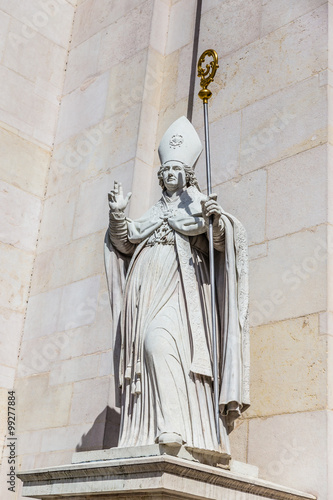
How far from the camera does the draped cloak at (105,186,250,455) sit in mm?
4719

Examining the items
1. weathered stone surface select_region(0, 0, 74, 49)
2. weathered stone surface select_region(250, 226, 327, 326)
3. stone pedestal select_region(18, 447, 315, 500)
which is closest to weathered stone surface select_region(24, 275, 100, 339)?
weathered stone surface select_region(250, 226, 327, 326)

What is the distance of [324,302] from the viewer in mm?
5312

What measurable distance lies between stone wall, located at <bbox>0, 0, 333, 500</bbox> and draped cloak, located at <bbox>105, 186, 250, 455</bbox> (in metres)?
0.62

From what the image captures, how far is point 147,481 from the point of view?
4.06m

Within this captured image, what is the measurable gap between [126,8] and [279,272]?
4160mm

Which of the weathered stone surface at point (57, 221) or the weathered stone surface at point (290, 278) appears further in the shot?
the weathered stone surface at point (57, 221)

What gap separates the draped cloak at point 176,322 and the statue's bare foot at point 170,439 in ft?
0.37

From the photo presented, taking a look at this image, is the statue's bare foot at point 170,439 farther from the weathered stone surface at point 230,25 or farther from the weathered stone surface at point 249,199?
the weathered stone surface at point 230,25

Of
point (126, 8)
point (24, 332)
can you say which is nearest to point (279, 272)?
point (24, 332)

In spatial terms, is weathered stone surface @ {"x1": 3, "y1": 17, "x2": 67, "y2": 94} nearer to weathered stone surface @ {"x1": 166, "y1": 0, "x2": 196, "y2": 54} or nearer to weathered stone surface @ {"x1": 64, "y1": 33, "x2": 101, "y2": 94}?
weathered stone surface @ {"x1": 64, "y1": 33, "x2": 101, "y2": 94}

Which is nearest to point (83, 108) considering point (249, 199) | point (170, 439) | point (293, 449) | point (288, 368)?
point (249, 199)

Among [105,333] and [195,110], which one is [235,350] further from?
[195,110]

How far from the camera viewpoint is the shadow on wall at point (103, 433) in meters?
6.20

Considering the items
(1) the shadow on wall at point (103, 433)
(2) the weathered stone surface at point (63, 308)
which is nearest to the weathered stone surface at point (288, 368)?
(1) the shadow on wall at point (103, 433)
